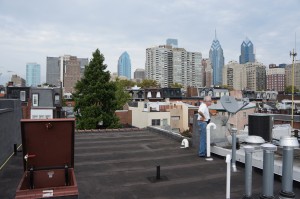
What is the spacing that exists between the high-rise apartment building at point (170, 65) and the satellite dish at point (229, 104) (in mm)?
173553

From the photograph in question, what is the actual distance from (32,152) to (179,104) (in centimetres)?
5629

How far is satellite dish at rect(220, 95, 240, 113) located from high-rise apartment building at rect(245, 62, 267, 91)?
193548mm

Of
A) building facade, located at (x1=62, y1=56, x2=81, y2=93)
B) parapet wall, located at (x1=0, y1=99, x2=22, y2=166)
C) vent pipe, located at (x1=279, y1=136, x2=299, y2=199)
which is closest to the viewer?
vent pipe, located at (x1=279, y1=136, x2=299, y2=199)

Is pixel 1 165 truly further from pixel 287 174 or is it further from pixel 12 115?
pixel 287 174

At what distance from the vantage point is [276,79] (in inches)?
7160

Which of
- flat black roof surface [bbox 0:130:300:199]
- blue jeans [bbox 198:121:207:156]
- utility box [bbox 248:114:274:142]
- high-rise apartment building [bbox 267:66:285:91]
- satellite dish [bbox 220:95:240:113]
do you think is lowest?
flat black roof surface [bbox 0:130:300:199]

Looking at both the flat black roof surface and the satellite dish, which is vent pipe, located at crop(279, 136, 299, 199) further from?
the satellite dish

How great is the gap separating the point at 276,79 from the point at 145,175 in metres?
194

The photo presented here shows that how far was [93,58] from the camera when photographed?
1460 inches

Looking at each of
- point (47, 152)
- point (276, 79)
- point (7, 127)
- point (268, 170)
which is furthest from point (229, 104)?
point (276, 79)

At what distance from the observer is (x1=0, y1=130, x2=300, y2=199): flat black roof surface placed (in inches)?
224

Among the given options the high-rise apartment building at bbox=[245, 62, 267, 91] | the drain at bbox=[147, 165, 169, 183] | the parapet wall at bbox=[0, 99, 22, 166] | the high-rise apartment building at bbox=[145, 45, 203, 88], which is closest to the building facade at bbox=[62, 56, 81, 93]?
the high-rise apartment building at bbox=[145, 45, 203, 88]

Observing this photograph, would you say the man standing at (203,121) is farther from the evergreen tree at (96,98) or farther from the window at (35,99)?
the window at (35,99)

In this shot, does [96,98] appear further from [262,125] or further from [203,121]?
[262,125]
